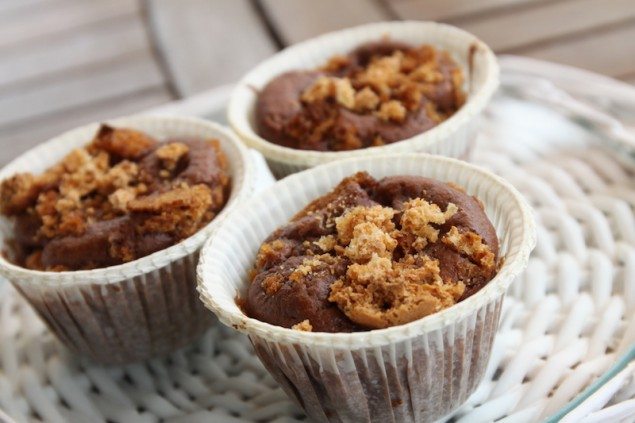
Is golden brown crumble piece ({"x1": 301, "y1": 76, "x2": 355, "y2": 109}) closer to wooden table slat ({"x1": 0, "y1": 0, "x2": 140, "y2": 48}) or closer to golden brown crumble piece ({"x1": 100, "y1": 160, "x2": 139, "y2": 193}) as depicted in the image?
golden brown crumble piece ({"x1": 100, "y1": 160, "x2": 139, "y2": 193})

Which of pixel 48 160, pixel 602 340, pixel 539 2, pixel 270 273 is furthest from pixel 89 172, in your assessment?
pixel 539 2

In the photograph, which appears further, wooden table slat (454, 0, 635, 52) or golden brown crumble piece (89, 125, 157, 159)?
wooden table slat (454, 0, 635, 52)

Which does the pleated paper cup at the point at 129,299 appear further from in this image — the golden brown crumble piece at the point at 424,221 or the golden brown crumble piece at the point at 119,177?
the golden brown crumble piece at the point at 424,221

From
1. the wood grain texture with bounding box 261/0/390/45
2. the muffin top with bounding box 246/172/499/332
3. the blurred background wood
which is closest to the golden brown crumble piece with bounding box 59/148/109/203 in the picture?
the muffin top with bounding box 246/172/499/332

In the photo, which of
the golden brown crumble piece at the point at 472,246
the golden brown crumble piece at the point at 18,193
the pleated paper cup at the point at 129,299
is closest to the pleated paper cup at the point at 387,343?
the golden brown crumble piece at the point at 472,246

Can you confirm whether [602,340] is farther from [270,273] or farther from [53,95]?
[53,95]

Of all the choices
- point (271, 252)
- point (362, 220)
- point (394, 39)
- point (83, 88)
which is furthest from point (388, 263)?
point (83, 88)
